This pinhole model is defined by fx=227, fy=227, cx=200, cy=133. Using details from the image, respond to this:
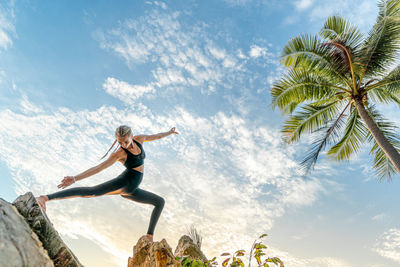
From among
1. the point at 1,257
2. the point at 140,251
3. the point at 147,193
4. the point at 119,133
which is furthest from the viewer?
the point at 140,251

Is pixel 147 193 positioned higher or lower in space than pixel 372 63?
lower

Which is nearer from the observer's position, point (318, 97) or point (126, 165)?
point (126, 165)

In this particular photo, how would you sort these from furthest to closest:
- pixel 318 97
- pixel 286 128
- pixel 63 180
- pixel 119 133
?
1. pixel 286 128
2. pixel 318 97
3. pixel 119 133
4. pixel 63 180

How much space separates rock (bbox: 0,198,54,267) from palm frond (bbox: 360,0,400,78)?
975 cm

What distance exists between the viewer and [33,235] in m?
1.70

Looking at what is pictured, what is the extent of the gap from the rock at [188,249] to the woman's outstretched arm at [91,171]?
2.80 metres

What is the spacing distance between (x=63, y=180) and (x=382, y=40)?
989 centimetres

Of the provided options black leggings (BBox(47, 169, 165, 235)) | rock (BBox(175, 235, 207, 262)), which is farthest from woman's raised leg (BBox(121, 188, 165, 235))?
rock (BBox(175, 235, 207, 262))

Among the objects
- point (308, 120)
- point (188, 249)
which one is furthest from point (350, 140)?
point (188, 249)

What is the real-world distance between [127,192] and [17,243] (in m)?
2.06

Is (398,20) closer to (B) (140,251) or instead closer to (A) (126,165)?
(A) (126,165)

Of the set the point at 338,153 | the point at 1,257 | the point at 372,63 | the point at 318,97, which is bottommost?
the point at 1,257

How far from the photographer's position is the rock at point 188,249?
488cm

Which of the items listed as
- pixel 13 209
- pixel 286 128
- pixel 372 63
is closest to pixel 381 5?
pixel 372 63
